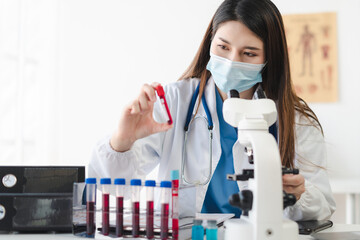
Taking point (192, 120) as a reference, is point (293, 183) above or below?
below

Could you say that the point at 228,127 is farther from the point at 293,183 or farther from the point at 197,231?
the point at 197,231

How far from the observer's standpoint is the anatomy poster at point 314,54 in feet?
9.29

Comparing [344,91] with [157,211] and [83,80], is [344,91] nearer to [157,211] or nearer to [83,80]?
[83,80]

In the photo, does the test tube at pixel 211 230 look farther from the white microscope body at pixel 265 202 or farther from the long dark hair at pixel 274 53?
the long dark hair at pixel 274 53

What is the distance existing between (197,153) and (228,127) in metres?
0.14

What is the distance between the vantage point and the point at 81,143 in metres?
3.06

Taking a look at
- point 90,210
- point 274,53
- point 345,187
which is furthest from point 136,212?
point 345,187

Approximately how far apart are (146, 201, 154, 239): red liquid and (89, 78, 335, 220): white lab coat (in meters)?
0.31

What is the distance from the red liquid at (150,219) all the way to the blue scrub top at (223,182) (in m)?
0.44

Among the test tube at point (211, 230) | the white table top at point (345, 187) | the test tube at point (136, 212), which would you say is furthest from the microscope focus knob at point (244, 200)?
the white table top at point (345, 187)

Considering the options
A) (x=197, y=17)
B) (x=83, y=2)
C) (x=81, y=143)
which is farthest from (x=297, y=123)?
(x=83, y=2)

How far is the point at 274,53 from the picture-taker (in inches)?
56.2

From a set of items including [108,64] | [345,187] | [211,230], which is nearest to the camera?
[211,230]

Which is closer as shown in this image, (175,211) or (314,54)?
(175,211)
